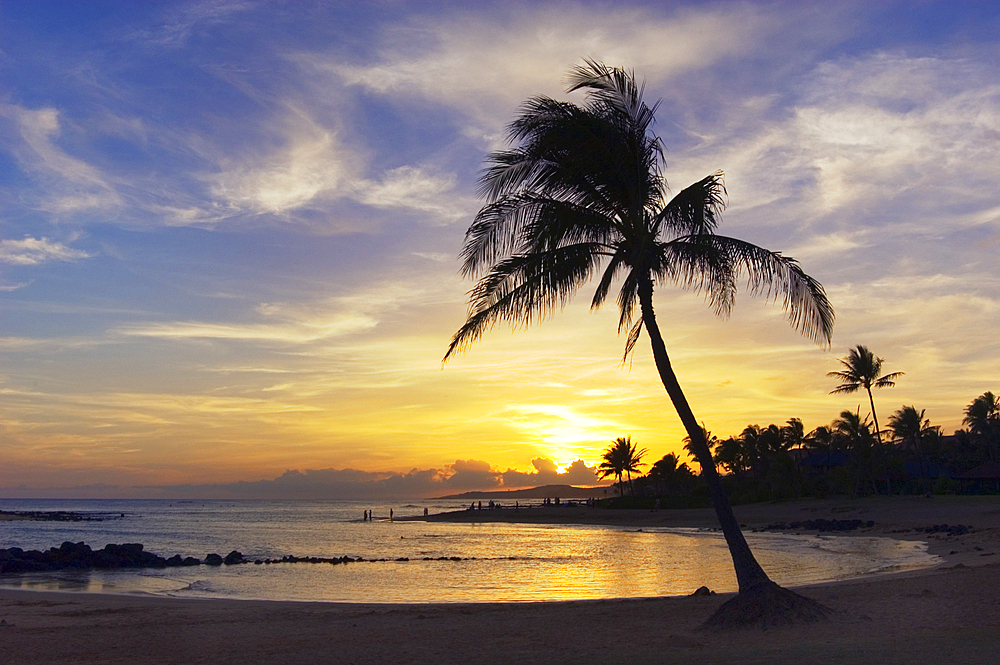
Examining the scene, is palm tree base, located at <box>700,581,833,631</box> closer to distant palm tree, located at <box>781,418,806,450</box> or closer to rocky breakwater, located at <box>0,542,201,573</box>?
rocky breakwater, located at <box>0,542,201,573</box>

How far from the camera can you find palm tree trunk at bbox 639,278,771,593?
411 inches

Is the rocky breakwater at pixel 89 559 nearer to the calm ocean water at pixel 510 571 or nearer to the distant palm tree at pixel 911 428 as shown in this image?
the calm ocean water at pixel 510 571

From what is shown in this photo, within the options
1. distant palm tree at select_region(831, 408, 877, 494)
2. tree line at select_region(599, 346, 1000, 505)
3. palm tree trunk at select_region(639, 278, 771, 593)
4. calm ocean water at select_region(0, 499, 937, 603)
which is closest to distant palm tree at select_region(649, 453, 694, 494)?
tree line at select_region(599, 346, 1000, 505)

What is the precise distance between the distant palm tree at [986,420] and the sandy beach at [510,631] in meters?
53.1

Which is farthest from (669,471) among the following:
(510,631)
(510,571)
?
(510,631)

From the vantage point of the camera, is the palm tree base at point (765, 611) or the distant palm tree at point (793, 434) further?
the distant palm tree at point (793, 434)

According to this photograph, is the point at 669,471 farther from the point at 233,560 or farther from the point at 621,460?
the point at 233,560

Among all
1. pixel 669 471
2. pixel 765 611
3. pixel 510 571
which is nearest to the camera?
pixel 765 611

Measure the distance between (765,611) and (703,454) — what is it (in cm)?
231

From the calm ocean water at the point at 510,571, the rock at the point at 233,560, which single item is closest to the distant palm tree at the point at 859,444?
the calm ocean water at the point at 510,571

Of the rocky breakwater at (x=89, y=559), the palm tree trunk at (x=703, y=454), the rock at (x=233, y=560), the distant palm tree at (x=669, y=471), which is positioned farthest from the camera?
the distant palm tree at (x=669, y=471)

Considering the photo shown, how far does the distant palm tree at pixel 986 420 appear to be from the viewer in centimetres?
5747

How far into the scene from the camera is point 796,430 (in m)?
69.0

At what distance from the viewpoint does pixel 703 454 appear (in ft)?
35.9
